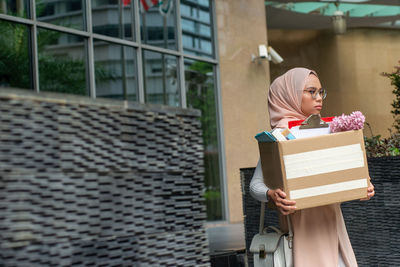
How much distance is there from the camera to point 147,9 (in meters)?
10.5

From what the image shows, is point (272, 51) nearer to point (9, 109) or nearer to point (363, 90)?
point (363, 90)

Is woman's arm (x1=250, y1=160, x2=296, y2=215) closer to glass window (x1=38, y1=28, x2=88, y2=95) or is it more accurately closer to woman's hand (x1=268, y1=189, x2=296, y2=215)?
woman's hand (x1=268, y1=189, x2=296, y2=215)

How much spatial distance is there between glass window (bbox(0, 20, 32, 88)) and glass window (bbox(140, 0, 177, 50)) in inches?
105

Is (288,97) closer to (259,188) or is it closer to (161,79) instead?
(259,188)

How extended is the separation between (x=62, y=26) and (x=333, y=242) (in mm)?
6558

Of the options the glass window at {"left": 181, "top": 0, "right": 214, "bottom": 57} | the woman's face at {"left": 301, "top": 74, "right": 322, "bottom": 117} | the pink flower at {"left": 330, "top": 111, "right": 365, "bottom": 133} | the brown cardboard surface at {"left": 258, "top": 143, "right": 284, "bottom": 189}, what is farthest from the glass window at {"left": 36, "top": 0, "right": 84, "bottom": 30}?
the pink flower at {"left": 330, "top": 111, "right": 365, "bottom": 133}

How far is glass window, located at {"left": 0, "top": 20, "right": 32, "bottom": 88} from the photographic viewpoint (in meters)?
7.80

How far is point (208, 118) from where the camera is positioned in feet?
38.2

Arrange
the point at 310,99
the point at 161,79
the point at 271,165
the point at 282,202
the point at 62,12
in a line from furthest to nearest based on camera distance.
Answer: the point at 161,79
the point at 62,12
the point at 310,99
the point at 271,165
the point at 282,202

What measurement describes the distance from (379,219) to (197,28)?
7681 mm

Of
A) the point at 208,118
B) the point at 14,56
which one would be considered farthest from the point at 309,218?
the point at 208,118

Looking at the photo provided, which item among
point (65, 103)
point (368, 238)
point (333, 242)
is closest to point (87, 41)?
point (368, 238)

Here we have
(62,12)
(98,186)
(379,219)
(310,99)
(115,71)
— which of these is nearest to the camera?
(98,186)

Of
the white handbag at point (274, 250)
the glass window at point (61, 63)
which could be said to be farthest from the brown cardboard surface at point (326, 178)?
the glass window at point (61, 63)
